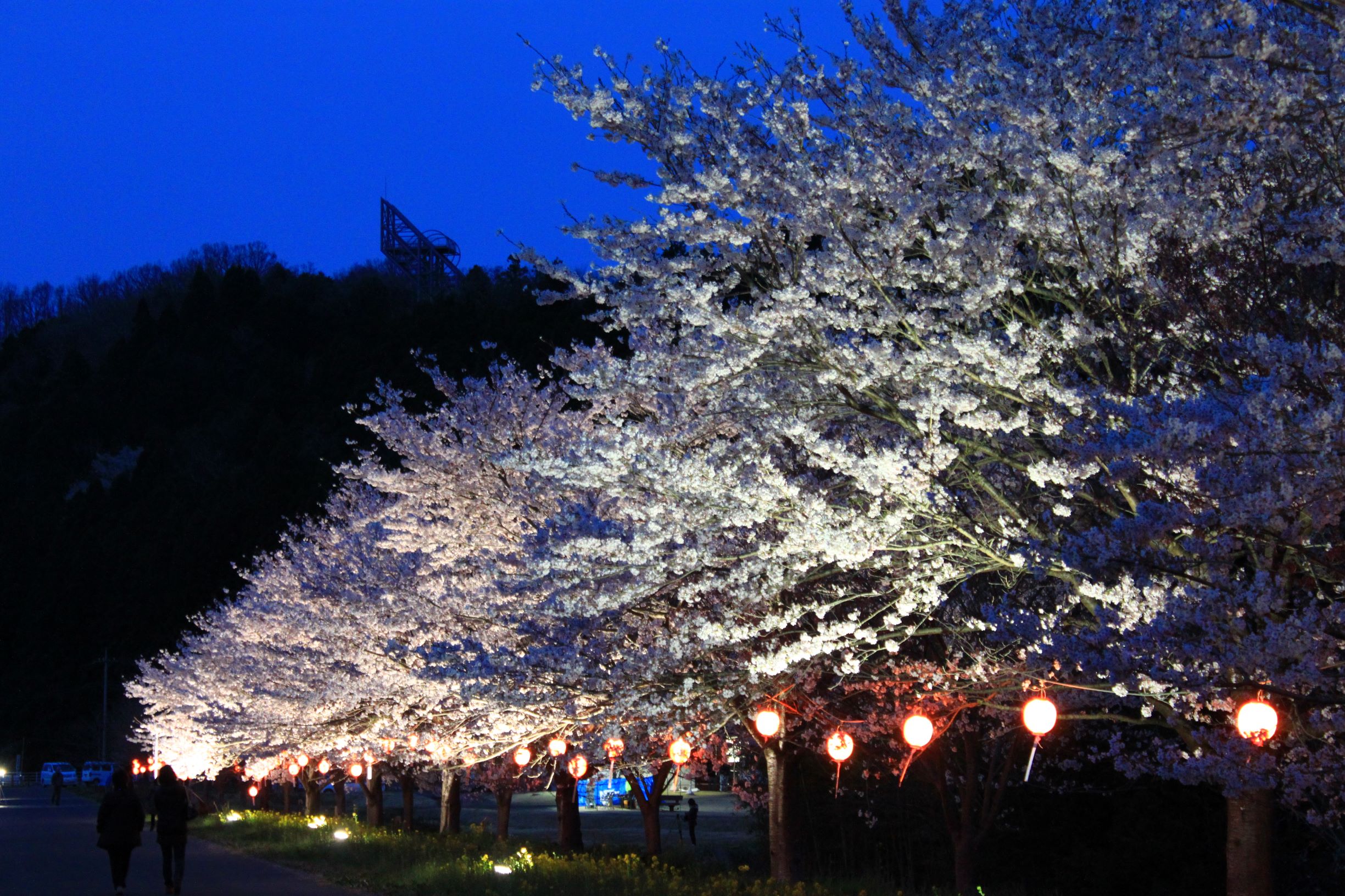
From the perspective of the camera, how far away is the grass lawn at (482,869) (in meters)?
11.6

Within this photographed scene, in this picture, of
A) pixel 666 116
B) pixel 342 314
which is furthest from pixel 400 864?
pixel 342 314

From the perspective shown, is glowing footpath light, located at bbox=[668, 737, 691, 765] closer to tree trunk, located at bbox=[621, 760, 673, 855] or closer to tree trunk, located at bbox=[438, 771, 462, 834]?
tree trunk, located at bbox=[621, 760, 673, 855]

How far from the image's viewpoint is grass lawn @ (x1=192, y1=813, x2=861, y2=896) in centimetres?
1160

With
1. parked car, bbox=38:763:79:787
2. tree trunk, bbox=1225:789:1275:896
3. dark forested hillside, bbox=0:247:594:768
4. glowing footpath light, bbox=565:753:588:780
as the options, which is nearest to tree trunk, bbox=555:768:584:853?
glowing footpath light, bbox=565:753:588:780

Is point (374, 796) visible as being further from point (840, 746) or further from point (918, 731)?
point (918, 731)

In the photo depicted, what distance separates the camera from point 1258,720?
23.3 ft

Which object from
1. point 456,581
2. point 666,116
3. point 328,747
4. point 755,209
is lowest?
point 328,747

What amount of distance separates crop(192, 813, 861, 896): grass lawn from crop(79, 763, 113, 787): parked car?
41892mm

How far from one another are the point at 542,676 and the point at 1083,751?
6620 millimetres

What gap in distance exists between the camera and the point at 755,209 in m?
8.84

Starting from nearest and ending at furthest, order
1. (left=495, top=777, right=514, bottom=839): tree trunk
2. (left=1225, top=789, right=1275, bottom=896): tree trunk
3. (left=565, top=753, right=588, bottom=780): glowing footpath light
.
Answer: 1. (left=1225, top=789, right=1275, bottom=896): tree trunk
2. (left=565, top=753, right=588, bottom=780): glowing footpath light
3. (left=495, top=777, right=514, bottom=839): tree trunk

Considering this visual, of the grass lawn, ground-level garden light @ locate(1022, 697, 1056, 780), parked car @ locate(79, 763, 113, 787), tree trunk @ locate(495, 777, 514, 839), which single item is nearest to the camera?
ground-level garden light @ locate(1022, 697, 1056, 780)

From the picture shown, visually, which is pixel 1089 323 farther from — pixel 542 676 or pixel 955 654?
pixel 542 676

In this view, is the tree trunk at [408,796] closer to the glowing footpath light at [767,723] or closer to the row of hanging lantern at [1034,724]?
the row of hanging lantern at [1034,724]
